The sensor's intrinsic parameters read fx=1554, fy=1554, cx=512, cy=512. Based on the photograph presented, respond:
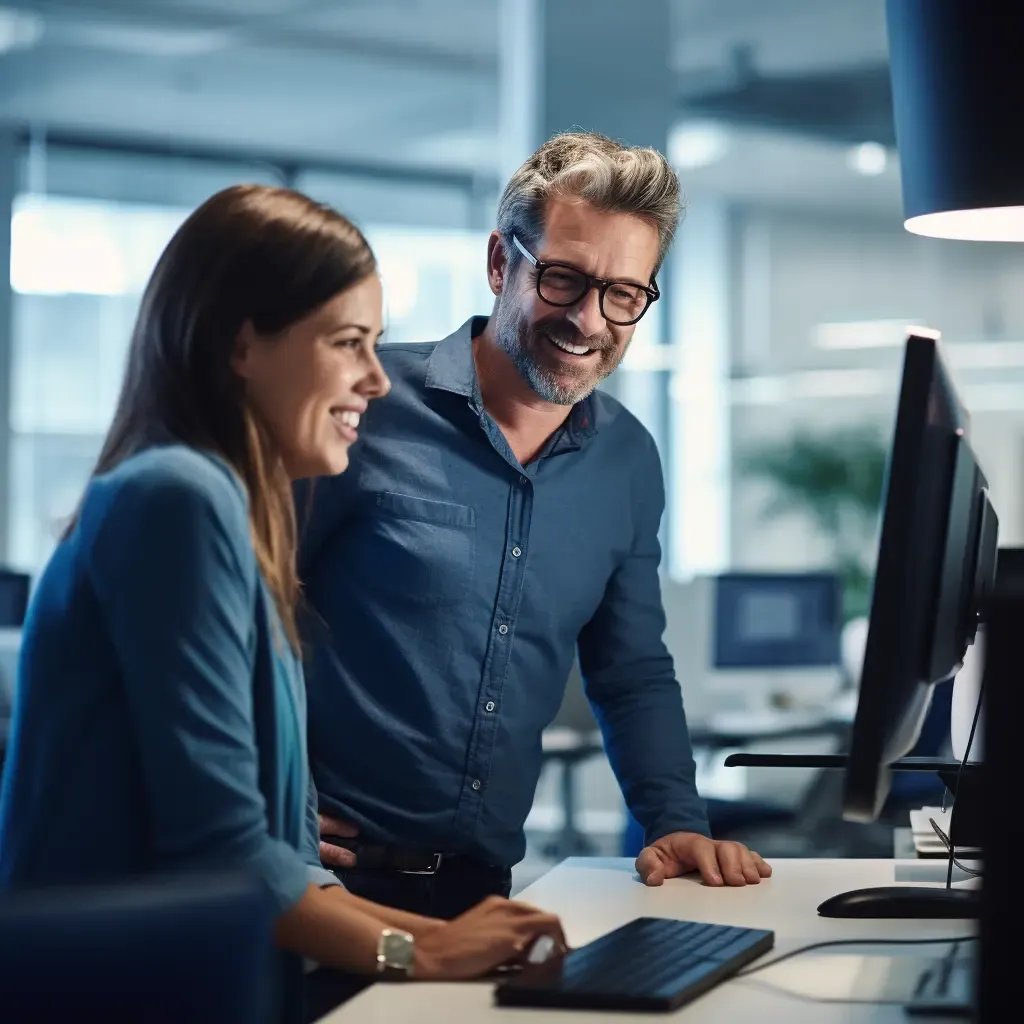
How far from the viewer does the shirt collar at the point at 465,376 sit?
2.04 m

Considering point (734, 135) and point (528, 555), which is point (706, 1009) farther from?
point (734, 135)

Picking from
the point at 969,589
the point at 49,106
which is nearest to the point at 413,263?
the point at 49,106

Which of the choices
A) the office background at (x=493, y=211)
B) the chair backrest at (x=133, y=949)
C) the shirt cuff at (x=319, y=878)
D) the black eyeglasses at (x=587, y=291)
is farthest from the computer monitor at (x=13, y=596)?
the chair backrest at (x=133, y=949)

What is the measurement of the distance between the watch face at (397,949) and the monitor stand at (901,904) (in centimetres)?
51

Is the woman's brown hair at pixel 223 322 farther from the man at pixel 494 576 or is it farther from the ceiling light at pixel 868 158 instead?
the ceiling light at pixel 868 158

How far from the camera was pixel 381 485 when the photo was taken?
6.52 feet

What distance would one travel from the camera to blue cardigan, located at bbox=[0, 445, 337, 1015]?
47.1 inches

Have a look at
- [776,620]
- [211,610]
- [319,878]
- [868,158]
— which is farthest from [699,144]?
[211,610]

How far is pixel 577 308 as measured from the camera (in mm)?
1900

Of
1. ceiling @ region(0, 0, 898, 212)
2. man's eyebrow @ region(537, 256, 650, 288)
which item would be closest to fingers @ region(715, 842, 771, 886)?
man's eyebrow @ region(537, 256, 650, 288)

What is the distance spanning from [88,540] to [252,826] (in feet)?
0.85

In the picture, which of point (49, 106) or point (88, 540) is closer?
point (88, 540)

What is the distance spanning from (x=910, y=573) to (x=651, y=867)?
0.73 meters

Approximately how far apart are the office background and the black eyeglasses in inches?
A: 158
